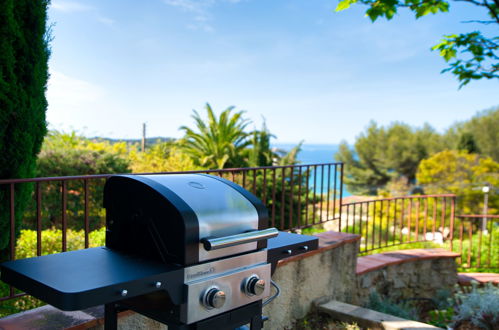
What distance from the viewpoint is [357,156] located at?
1590 inches

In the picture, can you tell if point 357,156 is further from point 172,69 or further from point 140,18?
point 140,18

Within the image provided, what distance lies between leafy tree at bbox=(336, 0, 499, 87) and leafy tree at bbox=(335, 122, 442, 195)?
29.9m

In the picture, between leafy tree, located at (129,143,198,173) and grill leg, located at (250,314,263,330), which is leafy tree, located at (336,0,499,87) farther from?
leafy tree, located at (129,143,198,173)

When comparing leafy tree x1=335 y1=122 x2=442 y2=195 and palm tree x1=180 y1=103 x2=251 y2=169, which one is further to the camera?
leafy tree x1=335 y1=122 x2=442 y2=195

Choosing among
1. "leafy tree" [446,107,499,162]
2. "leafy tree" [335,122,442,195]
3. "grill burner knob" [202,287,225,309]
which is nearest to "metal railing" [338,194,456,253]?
"grill burner knob" [202,287,225,309]

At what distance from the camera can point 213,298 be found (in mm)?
1205

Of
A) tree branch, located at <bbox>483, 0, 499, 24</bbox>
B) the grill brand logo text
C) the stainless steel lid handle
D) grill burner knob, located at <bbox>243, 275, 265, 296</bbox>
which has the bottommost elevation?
grill burner knob, located at <bbox>243, 275, 265, 296</bbox>

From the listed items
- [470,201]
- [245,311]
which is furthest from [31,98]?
[470,201]

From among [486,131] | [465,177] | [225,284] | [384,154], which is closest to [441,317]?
[225,284]

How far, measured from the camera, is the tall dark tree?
2.33 m

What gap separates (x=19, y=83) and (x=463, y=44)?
4524 mm

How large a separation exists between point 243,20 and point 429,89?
119 ft

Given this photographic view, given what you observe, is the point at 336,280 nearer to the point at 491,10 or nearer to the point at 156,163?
the point at 491,10

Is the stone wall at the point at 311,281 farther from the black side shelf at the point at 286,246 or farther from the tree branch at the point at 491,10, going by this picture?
the tree branch at the point at 491,10
